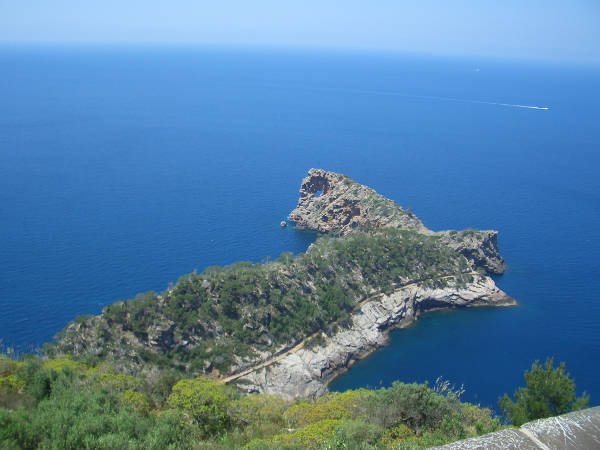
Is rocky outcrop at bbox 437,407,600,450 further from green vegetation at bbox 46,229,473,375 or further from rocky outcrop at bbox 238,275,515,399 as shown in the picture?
rocky outcrop at bbox 238,275,515,399

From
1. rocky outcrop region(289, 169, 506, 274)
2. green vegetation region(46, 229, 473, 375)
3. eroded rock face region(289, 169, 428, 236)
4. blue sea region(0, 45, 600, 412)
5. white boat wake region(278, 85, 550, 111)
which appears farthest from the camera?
white boat wake region(278, 85, 550, 111)

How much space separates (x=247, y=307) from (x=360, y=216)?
2589 centimetres

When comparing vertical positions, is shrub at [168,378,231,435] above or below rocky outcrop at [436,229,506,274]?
above

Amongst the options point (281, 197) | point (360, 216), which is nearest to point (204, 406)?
point (360, 216)

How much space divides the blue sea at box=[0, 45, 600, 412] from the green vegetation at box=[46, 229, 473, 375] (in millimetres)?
5415

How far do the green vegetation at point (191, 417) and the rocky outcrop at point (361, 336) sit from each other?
12.6 m

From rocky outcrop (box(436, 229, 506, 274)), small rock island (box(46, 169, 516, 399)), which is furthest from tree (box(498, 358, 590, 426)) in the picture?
rocky outcrop (box(436, 229, 506, 274))

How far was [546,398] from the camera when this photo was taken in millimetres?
19781

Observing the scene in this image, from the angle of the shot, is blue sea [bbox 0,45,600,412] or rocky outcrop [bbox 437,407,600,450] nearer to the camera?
rocky outcrop [bbox 437,407,600,450]

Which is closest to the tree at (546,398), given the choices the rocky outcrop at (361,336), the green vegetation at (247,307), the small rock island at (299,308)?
the rocky outcrop at (361,336)

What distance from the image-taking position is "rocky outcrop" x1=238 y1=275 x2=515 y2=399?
3388 cm

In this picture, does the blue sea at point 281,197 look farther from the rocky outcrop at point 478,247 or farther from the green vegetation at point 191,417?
the green vegetation at point 191,417

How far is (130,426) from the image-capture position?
12.7 m

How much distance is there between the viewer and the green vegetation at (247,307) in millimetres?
31344
